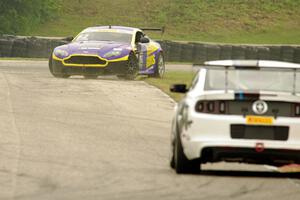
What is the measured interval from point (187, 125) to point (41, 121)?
21.0ft

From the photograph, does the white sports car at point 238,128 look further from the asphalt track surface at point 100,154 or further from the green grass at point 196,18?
the green grass at point 196,18

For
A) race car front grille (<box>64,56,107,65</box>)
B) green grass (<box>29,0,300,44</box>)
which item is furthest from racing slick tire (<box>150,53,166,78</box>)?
green grass (<box>29,0,300,44</box>)

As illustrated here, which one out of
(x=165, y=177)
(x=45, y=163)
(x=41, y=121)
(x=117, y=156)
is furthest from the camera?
(x=41, y=121)

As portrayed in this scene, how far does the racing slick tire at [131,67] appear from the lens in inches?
1147

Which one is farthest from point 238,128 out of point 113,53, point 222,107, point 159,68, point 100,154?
point 159,68

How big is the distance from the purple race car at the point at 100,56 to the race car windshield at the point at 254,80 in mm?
15614

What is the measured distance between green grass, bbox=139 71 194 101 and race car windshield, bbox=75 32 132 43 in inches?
45.3

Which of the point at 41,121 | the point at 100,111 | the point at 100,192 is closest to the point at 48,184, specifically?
the point at 100,192

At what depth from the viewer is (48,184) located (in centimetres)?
1135

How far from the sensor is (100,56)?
28594mm

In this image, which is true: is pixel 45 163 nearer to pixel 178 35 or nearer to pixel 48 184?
pixel 48 184

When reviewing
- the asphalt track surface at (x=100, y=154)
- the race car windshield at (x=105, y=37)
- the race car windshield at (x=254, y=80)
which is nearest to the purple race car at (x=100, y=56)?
the race car windshield at (x=105, y=37)

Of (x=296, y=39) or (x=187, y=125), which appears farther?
(x=296, y=39)

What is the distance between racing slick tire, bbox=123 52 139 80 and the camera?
2912 centimetres
